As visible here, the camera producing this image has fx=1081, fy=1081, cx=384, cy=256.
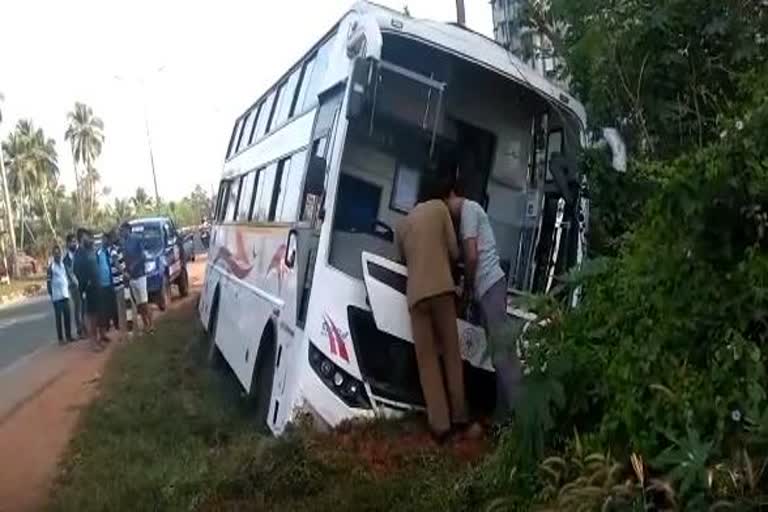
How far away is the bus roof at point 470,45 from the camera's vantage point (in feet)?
20.6

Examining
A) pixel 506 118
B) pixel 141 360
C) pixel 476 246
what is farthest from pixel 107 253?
pixel 476 246

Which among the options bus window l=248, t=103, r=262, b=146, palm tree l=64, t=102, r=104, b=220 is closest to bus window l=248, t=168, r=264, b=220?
bus window l=248, t=103, r=262, b=146

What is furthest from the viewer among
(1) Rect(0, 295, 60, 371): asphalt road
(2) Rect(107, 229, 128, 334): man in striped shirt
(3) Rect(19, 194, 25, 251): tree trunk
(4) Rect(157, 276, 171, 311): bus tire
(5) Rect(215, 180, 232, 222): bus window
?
(3) Rect(19, 194, 25, 251): tree trunk

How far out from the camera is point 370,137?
678 centimetres

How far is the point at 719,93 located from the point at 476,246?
183cm

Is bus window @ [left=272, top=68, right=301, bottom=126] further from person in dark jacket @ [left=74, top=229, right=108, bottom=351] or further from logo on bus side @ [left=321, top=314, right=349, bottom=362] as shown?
person in dark jacket @ [left=74, top=229, right=108, bottom=351]

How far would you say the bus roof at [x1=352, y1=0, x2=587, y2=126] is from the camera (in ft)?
20.6

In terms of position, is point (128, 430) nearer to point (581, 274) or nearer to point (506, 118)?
point (506, 118)

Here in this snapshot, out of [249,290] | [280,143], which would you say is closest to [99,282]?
[249,290]

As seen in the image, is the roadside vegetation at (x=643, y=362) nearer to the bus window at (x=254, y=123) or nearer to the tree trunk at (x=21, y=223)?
the bus window at (x=254, y=123)

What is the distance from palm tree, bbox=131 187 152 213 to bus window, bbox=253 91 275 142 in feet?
233

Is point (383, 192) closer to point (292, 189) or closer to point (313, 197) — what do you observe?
point (313, 197)

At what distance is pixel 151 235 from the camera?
23.5 meters

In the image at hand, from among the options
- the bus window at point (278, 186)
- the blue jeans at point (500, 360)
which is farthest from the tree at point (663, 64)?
the bus window at point (278, 186)
